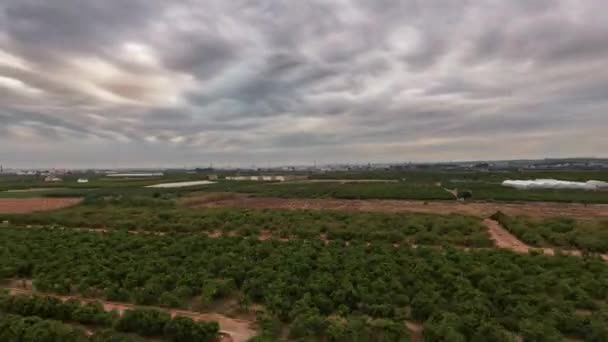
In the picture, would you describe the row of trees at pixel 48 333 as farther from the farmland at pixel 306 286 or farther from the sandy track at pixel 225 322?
the sandy track at pixel 225 322

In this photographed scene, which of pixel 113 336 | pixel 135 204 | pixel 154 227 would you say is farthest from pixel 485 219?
pixel 135 204

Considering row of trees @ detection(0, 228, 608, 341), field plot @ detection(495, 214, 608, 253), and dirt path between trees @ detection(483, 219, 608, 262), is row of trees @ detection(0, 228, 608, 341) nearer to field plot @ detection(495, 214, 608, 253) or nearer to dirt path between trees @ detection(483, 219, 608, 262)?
dirt path between trees @ detection(483, 219, 608, 262)

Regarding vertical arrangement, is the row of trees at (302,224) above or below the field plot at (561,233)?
above

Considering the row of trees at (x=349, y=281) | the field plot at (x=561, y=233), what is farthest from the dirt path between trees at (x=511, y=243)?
the row of trees at (x=349, y=281)

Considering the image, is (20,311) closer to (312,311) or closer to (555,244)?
(312,311)

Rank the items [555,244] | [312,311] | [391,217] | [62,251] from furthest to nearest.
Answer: [391,217] < [555,244] < [62,251] < [312,311]

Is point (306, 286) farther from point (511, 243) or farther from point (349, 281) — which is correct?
point (511, 243)
